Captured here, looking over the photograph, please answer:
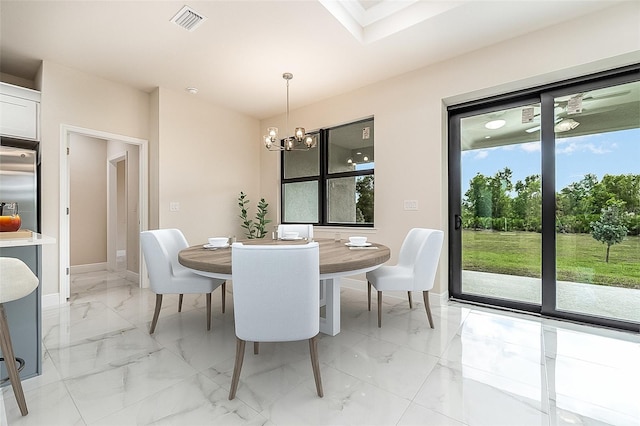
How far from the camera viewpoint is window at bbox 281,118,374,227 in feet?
13.4

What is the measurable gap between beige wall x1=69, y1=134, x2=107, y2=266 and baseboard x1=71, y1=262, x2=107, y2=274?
0.05 metres

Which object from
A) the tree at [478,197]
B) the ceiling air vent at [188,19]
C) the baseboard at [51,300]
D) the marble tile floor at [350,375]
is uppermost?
the ceiling air vent at [188,19]

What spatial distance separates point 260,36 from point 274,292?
2557mm

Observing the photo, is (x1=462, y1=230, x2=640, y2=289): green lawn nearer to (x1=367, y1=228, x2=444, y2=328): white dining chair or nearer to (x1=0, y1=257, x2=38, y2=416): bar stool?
(x1=367, y1=228, x2=444, y2=328): white dining chair

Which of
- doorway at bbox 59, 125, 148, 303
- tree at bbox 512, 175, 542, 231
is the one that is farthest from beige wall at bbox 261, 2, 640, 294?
doorway at bbox 59, 125, 148, 303

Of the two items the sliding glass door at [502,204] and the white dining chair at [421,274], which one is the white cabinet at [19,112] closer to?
the white dining chair at [421,274]

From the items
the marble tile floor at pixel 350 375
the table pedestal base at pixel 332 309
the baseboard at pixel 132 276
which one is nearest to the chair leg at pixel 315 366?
the marble tile floor at pixel 350 375

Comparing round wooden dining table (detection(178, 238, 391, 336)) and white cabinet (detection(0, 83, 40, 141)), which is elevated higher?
white cabinet (detection(0, 83, 40, 141))

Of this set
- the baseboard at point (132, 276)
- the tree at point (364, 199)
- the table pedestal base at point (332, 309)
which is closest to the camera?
the table pedestal base at point (332, 309)

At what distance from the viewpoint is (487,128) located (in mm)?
3340

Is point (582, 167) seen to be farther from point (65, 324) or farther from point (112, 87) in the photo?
point (112, 87)

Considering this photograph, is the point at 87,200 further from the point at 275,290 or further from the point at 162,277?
the point at 275,290

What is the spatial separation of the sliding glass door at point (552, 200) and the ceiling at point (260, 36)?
2.70 feet

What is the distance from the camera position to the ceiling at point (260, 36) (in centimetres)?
245
